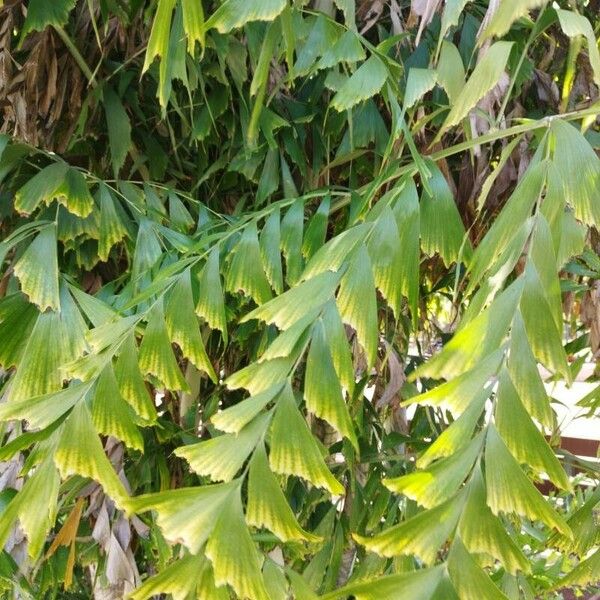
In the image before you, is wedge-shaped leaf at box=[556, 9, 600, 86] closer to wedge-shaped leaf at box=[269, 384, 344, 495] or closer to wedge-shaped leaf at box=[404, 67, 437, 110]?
wedge-shaped leaf at box=[404, 67, 437, 110]

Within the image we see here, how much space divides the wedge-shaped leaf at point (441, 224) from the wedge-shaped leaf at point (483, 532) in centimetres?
20

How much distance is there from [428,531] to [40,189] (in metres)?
Result: 0.41

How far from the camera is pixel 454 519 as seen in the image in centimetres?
31

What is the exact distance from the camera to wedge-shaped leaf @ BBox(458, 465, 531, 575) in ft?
1.00

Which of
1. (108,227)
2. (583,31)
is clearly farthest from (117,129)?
(583,31)

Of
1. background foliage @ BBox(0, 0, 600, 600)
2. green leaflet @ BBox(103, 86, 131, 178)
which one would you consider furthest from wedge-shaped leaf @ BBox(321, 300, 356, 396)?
green leaflet @ BBox(103, 86, 131, 178)

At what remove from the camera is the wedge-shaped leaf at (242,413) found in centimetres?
37

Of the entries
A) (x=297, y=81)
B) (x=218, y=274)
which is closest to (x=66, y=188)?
(x=218, y=274)

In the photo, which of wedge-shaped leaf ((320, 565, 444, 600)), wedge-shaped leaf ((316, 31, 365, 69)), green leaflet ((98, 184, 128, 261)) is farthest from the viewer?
green leaflet ((98, 184, 128, 261))

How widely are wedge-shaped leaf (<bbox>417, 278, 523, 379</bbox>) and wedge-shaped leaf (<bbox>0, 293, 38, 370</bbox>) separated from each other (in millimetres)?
338

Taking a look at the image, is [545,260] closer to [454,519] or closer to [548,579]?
[454,519]

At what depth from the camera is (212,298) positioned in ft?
1.70

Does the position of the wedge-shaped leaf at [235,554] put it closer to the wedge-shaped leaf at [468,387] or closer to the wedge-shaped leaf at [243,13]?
the wedge-shaped leaf at [468,387]

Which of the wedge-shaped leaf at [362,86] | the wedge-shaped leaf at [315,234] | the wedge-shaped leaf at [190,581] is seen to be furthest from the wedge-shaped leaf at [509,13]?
the wedge-shaped leaf at [190,581]
